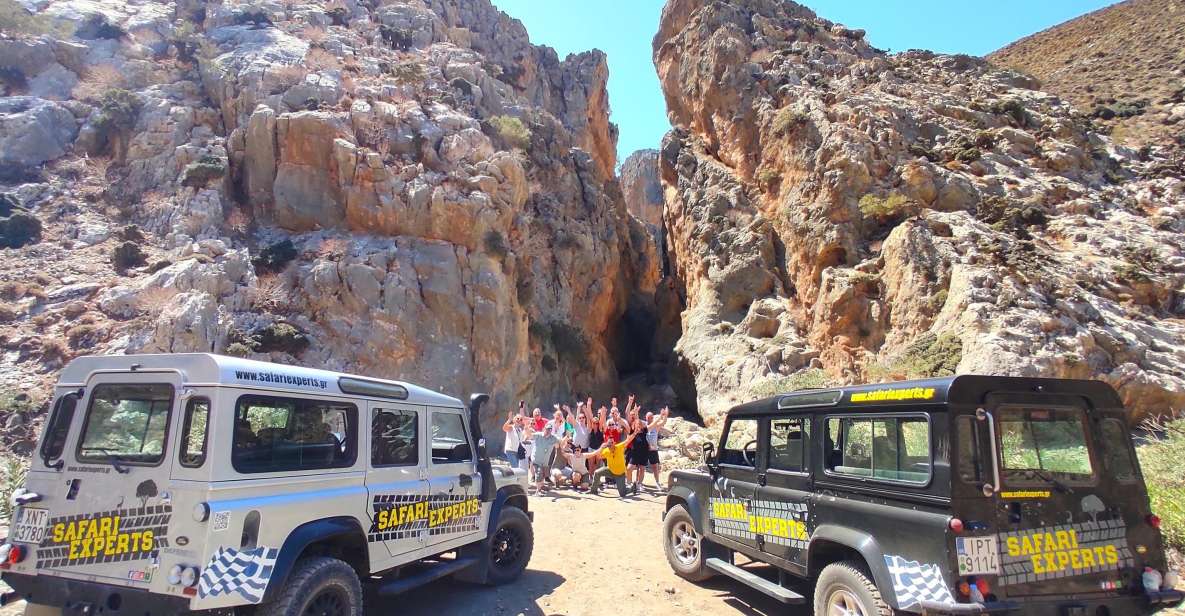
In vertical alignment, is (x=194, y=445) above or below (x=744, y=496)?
above

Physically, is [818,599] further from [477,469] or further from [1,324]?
[1,324]

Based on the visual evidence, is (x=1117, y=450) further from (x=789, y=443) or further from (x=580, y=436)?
(x=580, y=436)

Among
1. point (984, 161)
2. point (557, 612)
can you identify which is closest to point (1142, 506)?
point (557, 612)

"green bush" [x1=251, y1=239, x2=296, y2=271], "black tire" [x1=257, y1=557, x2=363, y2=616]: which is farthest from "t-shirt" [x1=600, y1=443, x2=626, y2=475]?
"green bush" [x1=251, y1=239, x2=296, y2=271]

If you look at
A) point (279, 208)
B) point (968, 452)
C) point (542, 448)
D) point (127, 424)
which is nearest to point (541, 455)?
point (542, 448)

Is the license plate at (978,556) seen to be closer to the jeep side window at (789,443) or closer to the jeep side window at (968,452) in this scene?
the jeep side window at (968,452)

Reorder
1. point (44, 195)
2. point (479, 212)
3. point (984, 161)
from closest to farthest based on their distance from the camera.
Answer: point (984, 161) → point (44, 195) → point (479, 212)

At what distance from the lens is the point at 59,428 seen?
4.39 metres

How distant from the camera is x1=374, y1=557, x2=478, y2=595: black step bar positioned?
17.0 ft

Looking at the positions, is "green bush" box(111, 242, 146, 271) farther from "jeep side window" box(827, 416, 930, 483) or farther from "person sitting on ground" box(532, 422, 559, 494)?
"jeep side window" box(827, 416, 930, 483)

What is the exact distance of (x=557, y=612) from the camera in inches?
237

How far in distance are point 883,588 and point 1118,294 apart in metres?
16.9

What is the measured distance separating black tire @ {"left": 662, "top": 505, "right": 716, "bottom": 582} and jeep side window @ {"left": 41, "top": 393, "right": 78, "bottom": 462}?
230 inches

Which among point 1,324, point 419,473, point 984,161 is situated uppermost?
point 984,161
